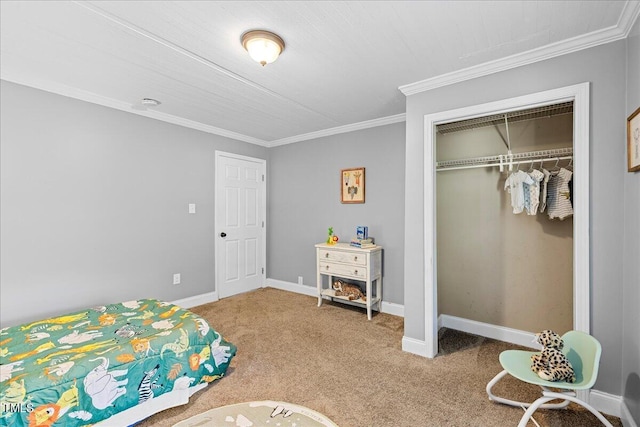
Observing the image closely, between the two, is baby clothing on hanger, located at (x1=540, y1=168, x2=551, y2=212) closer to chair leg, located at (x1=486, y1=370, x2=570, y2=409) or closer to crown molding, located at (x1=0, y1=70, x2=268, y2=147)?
chair leg, located at (x1=486, y1=370, x2=570, y2=409)

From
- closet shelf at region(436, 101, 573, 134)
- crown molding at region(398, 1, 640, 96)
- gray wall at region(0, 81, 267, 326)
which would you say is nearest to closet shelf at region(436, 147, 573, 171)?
closet shelf at region(436, 101, 573, 134)

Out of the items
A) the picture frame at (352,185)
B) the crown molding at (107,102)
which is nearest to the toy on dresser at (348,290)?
the picture frame at (352,185)

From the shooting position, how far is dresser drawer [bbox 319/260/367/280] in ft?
11.8

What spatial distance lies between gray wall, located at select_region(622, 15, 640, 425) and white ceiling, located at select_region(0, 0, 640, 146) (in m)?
0.25

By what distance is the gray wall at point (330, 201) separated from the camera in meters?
3.75

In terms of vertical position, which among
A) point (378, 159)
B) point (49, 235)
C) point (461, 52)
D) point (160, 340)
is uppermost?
point (461, 52)

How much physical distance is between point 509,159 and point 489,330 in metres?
1.70

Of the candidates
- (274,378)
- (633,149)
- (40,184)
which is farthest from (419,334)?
(40,184)

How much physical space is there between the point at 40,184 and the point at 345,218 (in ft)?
10.7

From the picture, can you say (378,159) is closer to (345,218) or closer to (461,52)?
(345,218)

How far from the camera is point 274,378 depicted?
232 cm

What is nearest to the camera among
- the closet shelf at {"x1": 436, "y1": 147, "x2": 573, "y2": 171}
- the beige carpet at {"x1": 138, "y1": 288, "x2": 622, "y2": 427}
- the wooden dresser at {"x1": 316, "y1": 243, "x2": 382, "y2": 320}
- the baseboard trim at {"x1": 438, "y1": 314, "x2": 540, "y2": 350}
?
the beige carpet at {"x1": 138, "y1": 288, "x2": 622, "y2": 427}

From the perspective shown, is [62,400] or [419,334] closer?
[62,400]

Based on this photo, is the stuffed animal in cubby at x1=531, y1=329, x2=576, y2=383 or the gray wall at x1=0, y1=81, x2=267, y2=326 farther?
the gray wall at x1=0, y1=81, x2=267, y2=326
